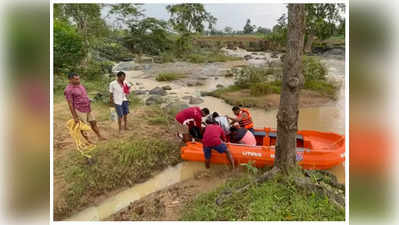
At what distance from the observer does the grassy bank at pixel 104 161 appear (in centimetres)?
379

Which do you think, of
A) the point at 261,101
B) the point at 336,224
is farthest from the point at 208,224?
the point at 261,101

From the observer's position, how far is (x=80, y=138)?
450 cm

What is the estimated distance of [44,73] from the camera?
112 inches

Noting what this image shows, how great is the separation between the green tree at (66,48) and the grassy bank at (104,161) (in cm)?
61

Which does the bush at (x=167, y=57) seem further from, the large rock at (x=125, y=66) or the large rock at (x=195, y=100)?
the large rock at (x=195, y=100)

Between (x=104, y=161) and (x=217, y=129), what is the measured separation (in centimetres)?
176

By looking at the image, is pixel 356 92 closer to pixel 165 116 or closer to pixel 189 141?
pixel 189 141

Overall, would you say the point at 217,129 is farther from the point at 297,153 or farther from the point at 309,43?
the point at 309,43

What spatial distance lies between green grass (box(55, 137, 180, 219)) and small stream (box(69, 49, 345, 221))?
144mm

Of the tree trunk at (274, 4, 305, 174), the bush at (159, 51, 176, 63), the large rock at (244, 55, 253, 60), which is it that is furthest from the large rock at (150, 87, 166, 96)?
the tree trunk at (274, 4, 305, 174)

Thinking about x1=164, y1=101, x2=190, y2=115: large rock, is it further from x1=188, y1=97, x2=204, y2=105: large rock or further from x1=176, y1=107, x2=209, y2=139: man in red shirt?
x1=176, y1=107, x2=209, y2=139: man in red shirt

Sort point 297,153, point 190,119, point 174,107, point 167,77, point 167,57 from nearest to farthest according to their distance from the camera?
point 297,153, point 190,119, point 174,107, point 167,57, point 167,77

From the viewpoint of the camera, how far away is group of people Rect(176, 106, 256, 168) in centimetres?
410

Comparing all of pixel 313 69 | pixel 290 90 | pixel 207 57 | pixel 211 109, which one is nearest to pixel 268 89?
pixel 313 69
